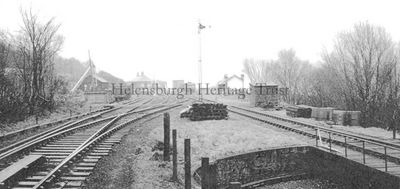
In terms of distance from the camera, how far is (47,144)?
12320mm

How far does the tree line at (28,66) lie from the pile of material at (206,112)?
400 inches

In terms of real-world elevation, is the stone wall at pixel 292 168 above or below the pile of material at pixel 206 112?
below

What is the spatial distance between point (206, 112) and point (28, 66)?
13.2 m

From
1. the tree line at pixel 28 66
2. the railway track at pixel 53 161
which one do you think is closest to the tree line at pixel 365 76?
the railway track at pixel 53 161

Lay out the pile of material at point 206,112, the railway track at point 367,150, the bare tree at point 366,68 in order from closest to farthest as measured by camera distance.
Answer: the railway track at point 367,150
the bare tree at point 366,68
the pile of material at point 206,112

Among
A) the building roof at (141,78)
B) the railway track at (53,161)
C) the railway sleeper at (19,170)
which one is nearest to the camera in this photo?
the railway sleeper at (19,170)

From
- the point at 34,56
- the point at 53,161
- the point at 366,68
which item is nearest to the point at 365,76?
the point at 366,68

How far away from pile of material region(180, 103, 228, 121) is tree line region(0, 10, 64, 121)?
400 inches

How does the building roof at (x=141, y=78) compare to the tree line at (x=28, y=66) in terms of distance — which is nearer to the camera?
the tree line at (x=28, y=66)

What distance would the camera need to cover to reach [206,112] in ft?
72.8

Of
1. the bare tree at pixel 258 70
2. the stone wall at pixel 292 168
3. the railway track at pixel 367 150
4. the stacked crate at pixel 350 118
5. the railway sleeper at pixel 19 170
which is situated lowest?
the stone wall at pixel 292 168

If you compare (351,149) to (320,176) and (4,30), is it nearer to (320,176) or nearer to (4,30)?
(320,176)

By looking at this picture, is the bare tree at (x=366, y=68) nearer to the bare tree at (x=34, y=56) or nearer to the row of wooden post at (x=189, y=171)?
the row of wooden post at (x=189, y=171)

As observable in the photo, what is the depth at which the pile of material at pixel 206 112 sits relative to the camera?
71.9ft
